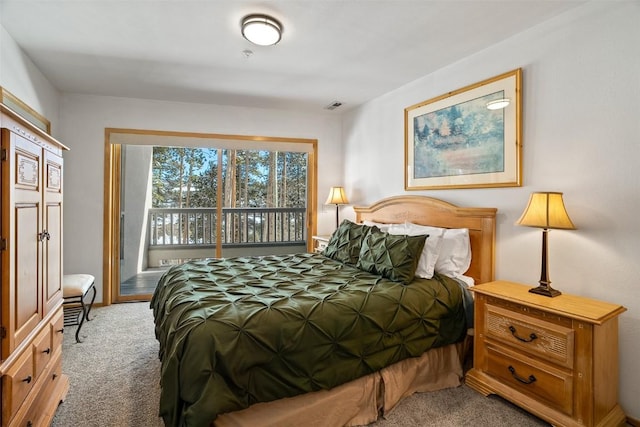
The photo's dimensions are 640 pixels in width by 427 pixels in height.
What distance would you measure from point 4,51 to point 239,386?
114 inches

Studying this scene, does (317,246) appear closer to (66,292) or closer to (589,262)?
(66,292)

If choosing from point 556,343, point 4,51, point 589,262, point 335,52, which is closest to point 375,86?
point 335,52

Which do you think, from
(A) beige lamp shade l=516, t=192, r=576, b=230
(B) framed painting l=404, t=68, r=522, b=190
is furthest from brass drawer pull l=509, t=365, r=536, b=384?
(B) framed painting l=404, t=68, r=522, b=190

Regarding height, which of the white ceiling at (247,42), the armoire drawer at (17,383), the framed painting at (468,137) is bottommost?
the armoire drawer at (17,383)

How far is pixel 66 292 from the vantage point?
290 cm

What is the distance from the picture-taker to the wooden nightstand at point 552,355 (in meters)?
1.72

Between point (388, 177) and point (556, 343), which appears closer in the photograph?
point (556, 343)

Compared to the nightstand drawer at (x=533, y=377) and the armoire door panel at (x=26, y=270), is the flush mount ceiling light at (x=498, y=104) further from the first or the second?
the armoire door panel at (x=26, y=270)

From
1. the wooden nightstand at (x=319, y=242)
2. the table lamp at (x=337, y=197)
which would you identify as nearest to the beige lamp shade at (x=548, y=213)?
the wooden nightstand at (x=319, y=242)

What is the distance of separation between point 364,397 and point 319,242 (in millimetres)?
Answer: 2637

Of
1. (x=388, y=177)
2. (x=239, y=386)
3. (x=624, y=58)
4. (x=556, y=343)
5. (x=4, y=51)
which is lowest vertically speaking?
(x=239, y=386)

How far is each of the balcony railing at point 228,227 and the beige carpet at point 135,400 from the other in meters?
1.73

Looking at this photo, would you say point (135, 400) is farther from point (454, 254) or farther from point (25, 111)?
point (25, 111)

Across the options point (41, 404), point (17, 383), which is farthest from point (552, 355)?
point (41, 404)
